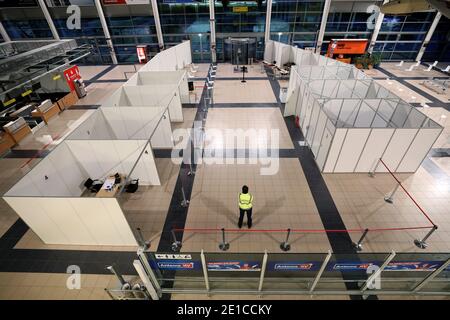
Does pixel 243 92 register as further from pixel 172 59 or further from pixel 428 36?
pixel 428 36

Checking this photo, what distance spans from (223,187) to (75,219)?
15.4 feet

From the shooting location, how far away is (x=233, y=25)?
21016 mm

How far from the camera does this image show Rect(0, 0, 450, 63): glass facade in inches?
778

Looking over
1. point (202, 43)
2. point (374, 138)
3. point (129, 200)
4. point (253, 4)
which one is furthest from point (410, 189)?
point (202, 43)

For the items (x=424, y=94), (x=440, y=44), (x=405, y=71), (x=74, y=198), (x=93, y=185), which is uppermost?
(x=440, y=44)

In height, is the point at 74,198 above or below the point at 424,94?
above

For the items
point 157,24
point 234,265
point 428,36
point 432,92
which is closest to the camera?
point 234,265

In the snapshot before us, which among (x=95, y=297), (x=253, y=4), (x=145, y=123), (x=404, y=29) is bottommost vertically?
(x=95, y=297)

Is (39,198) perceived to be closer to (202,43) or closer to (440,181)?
(440,181)

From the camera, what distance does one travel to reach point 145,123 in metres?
9.59

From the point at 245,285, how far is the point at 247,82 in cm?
1552

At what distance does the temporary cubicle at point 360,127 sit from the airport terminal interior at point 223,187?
54 millimetres

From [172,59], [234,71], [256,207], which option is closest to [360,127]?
[256,207]

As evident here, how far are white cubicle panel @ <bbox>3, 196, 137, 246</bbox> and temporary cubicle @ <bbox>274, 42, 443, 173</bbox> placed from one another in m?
7.36
